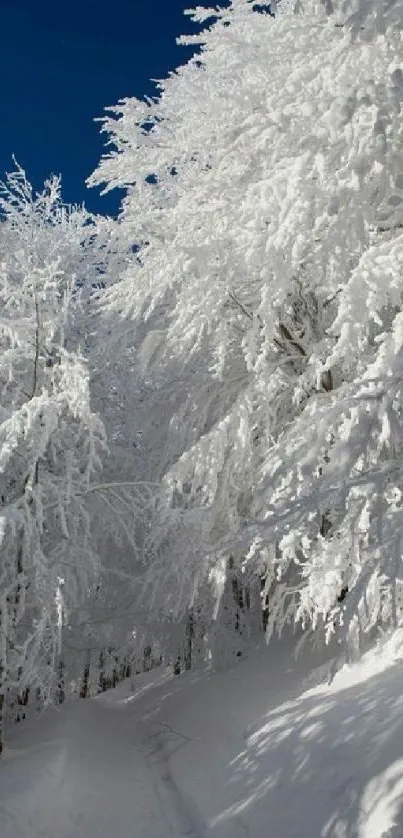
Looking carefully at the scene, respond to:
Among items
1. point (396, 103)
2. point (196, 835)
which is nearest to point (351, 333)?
point (396, 103)

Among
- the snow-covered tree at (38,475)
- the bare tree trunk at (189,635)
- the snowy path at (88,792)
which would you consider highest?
the snow-covered tree at (38,475)

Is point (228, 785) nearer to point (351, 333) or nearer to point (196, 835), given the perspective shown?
point (196, 835)

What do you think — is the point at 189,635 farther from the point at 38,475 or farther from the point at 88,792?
the point at 38,475

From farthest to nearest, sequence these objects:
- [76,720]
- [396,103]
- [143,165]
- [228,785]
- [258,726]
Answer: [76,720]
[143,165]
[258,726]
[228,785]
[396,103]

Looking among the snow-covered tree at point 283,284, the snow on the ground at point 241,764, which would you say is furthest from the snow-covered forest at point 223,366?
the snow on the ground at point 241,764

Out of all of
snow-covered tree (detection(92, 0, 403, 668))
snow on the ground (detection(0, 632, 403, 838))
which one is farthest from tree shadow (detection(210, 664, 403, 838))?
snow-covered tree (detection(92, 0, 403, 668))

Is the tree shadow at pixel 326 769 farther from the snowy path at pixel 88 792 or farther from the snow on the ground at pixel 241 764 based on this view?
the snowy path at pixel 88 792
